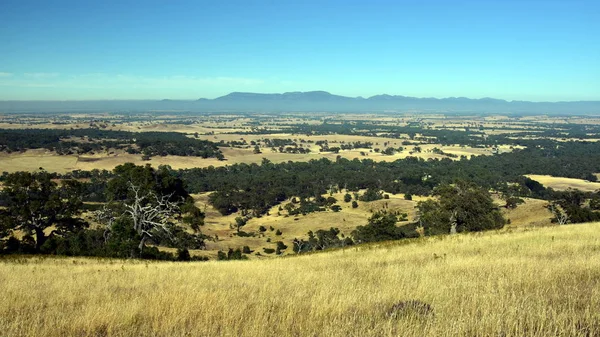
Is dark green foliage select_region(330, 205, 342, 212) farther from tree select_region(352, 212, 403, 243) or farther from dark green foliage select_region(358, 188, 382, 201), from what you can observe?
tree select_region(352, 212, 403, 243)

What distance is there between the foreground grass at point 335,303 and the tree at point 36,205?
977 inches

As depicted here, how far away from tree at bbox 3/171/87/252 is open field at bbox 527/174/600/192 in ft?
371

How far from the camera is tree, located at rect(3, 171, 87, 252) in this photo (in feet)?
107

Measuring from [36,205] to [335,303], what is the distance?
33.4 meters

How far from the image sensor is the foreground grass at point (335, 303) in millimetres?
5473

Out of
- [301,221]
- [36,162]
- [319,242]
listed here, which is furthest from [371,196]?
[36,162]

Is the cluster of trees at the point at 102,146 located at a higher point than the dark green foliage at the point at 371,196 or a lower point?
higher

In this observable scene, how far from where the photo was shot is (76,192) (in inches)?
1411

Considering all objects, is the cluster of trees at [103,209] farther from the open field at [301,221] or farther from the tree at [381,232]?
the open field at [301,221]

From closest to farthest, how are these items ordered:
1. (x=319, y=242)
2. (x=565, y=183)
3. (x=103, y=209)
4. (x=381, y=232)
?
(x=103, y=209)
(x=381, y=232)
(x=319, y=242)
(x=565, y=183)

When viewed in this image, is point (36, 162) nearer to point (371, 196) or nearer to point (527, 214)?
point (371, 196)

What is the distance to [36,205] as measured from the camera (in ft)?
108

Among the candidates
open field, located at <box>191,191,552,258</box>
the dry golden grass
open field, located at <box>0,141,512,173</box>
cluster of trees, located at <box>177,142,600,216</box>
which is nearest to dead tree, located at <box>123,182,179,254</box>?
open field, located at <box>191,191,552,258</box>

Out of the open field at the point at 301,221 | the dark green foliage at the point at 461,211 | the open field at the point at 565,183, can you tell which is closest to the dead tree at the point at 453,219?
the dark green foliage at the point at 461,211
